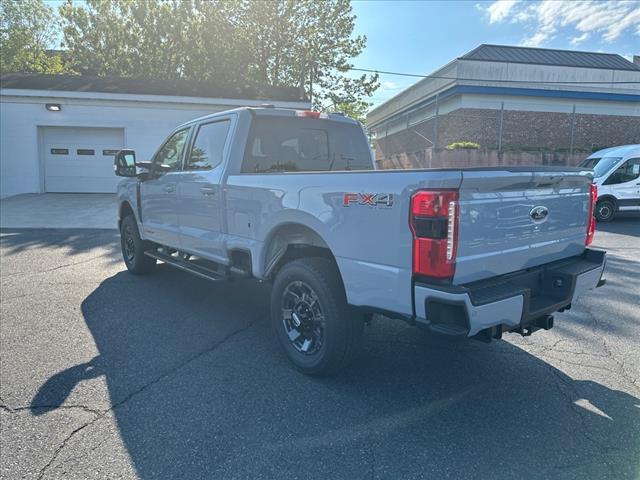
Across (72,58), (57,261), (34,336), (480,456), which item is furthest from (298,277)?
(72,58)

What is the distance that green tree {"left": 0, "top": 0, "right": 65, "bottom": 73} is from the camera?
2880cm

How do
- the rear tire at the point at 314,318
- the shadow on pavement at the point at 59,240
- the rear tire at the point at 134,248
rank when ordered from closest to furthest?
the rear tire at the point at 314,318
the rear tire at the point at 134,248
the shadow on pavement at the point at 59,240

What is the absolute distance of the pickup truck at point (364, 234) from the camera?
2.58m

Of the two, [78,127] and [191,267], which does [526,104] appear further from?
[191,267]

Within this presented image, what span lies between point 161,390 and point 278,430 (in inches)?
40.9

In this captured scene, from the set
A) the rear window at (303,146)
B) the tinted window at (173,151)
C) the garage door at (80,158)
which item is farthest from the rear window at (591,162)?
the garage door at (80,158)

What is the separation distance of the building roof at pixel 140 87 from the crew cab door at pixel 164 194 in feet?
37.7

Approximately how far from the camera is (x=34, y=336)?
14.2ft

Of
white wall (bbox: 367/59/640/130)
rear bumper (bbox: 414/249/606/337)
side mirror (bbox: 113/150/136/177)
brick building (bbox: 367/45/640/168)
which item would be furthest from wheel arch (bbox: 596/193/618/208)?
side mirror (bbox: 113/150/136/177)

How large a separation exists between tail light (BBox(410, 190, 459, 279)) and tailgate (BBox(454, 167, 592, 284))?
63 millimetres

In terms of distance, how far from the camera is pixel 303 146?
480 cm

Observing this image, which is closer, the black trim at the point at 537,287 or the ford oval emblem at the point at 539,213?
the black trim at the point at 537,287

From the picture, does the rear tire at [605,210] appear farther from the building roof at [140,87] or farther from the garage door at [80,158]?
the garage door at [80,158]

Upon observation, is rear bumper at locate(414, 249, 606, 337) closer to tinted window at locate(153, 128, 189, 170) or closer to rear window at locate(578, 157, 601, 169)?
tinted window at locate(153, 128, 189, 170)
